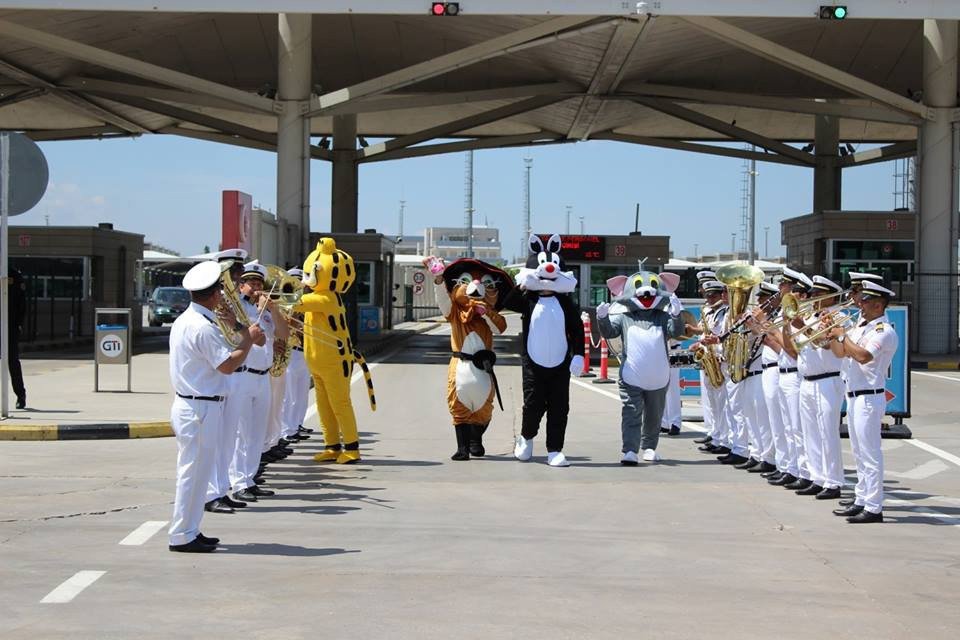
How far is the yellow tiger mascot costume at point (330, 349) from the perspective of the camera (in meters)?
11.6

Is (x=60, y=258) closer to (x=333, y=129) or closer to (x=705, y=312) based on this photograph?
(x=333, y=129)

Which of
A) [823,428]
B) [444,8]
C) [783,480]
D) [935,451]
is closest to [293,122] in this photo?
[444,8]

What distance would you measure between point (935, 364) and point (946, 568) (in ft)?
68.6

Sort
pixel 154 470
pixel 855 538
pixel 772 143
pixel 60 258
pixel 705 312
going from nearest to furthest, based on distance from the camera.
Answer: pixel 855 538 < pixel 154 470 < pixel 705 312 < pixel 60 258 < pixel 772 143

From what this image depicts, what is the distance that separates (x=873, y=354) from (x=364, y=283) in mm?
28851

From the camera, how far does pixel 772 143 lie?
40062mm

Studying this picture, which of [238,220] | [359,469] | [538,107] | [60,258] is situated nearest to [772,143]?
[538,107]

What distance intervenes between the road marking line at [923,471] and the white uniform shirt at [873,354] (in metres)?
2.81

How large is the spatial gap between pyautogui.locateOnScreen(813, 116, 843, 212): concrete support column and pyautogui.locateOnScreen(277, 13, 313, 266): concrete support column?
20.6 metres

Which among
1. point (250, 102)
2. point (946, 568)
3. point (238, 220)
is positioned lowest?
point (946, 568)

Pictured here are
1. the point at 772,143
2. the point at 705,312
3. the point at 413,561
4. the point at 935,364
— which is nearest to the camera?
the point at 413,561

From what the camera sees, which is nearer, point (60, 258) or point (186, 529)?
point (186, 529)

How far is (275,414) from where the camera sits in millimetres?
11719

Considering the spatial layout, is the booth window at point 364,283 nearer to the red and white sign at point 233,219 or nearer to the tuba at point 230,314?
the red and white sign at point 233,219
